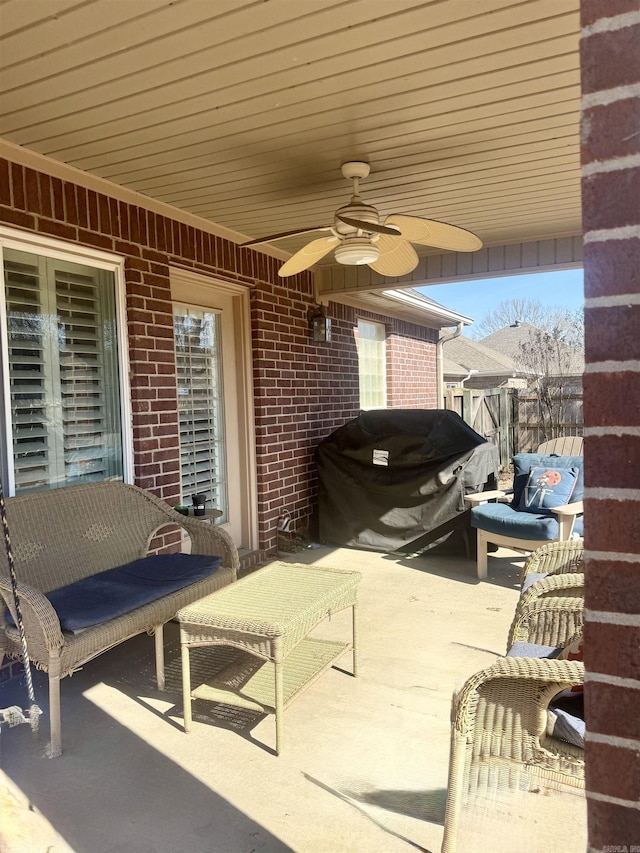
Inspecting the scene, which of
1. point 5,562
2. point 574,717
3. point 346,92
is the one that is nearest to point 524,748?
point 574,717

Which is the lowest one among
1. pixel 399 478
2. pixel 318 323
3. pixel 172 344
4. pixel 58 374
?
pixel 399 478

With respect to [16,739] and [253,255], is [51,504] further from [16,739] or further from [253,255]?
[253,255]

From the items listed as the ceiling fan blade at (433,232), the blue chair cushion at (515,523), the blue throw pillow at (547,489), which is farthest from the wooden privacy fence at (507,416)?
the ceiling fan blade at (433,232)

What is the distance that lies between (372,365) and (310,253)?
4.04m

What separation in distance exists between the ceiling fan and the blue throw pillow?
1.95m

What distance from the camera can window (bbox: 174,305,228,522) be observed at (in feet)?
14.5

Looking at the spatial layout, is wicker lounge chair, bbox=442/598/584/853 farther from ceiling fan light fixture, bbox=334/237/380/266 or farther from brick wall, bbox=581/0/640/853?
ceiling fan light fixture, bbox=334/237/380/266

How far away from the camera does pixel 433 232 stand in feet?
10.3

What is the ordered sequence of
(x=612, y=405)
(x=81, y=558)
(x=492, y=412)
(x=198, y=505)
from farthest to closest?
(x=492, y=412)
(x=198, y=505)
(x=81, y=558)
(x=612, y=405)

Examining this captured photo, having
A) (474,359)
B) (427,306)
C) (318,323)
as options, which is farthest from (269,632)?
(474,359)

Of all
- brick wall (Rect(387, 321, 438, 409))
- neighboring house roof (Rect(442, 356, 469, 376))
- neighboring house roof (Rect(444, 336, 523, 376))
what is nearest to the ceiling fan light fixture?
brick wall (Rect(387, 321, 438, 409))

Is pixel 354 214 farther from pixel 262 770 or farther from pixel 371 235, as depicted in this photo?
pixel 262 770

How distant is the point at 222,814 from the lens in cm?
194

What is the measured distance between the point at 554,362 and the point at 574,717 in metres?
14.0
